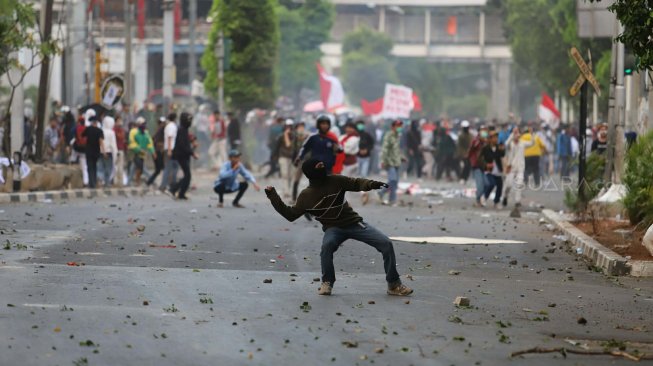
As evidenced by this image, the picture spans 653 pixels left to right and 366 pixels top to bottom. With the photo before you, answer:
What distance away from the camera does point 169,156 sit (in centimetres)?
3228

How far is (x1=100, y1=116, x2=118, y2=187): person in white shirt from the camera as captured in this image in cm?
3356

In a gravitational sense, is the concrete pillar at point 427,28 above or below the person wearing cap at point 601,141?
above

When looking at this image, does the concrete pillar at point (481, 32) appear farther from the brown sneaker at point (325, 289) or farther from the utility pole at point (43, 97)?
the brown sneaker at point (325, 289)

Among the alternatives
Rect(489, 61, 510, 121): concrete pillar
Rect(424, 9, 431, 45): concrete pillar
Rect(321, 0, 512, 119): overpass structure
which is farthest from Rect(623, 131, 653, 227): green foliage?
Rect(424, 9, 431, 45): concrete pillar

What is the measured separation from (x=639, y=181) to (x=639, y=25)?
6196 millimetres

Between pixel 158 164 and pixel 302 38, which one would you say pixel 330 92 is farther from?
pixel 158 164

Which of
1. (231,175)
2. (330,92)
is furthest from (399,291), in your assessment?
(330,92)

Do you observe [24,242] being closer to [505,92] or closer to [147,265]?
[147,265]

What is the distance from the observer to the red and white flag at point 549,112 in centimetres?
5575

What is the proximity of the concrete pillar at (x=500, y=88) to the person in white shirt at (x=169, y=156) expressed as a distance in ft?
217

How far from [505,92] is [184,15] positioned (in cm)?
3112

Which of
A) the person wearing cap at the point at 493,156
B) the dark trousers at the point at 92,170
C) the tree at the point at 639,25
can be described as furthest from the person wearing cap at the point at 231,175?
the tree at the point at 639,25

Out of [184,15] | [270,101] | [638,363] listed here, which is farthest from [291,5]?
[638,363]

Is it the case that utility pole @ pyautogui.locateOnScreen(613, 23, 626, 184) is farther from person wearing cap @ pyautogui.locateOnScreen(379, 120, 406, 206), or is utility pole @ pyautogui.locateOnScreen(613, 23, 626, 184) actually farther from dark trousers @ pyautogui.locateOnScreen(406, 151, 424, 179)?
dark trousers @ pyautogui.locateOnScreen(406, 151, 424, 179)
